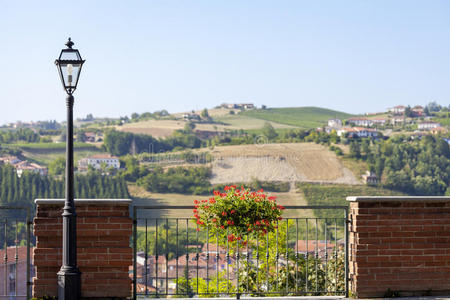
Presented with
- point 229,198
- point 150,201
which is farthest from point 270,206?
point 150,201

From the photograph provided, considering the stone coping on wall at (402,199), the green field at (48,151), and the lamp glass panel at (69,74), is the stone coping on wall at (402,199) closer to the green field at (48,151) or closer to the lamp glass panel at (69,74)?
the lamp glass panel at (69,74)

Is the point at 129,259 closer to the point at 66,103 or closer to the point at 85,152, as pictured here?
the point at 66,103

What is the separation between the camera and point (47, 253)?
21.7 ft

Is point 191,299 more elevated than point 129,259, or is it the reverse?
point 129,259

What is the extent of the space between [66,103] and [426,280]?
15.0ft

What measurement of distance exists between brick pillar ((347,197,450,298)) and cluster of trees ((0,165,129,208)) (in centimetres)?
13446

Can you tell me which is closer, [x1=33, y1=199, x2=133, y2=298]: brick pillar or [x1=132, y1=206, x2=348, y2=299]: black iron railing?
[x1=33, y1=199, x2=133, y2=298]: brick pillar

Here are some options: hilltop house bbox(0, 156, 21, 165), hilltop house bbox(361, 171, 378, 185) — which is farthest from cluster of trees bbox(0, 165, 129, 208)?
hilltop house bbox(361, 171, 378, 185)

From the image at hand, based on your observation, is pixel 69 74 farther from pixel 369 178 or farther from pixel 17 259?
pixel 369 178

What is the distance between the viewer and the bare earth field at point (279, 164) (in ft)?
539

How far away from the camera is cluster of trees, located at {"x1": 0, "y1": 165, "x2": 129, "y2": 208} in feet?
467

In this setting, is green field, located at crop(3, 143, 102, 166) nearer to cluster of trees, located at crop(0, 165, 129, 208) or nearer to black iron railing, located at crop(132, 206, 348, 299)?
cluster of trees, located at crop(0, 165, 129, 208)

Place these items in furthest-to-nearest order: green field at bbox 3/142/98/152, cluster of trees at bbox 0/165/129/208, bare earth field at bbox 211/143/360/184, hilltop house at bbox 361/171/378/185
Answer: green field at bbox 3/142/98/152 → bare earth field at bbox 211/143/360/184 → hilltop house at bbox 361/171/378/185 → cluster of trees at bbox 0/165/129/208

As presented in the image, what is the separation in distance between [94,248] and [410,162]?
178 metres
